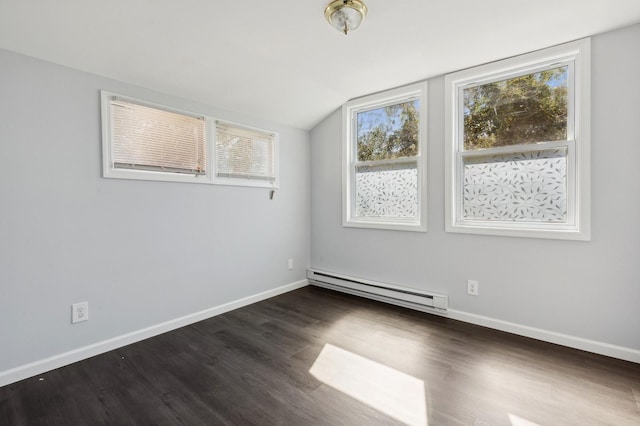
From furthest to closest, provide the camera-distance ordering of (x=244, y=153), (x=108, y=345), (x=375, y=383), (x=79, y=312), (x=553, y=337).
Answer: (x=244, y=153) → (x=553, y=337) → (x=108, y=345) → (x=79, y=312) → (x=375, y=383)

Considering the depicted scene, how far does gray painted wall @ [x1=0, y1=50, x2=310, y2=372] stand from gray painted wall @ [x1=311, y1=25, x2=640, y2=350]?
2.04 metres

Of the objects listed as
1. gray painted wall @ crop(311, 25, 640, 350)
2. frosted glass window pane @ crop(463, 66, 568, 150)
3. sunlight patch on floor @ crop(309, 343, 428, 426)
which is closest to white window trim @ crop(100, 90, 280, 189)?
gray painted wall @ crop(311, 25, 640, 350)

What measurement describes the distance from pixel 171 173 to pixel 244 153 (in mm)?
827

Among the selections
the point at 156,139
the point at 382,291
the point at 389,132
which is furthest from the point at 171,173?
the point at 382,291

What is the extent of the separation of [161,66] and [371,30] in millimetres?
1618

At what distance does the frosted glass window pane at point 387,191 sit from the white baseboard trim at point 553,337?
110 cm

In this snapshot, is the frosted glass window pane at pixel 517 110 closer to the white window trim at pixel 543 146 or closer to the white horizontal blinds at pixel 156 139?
the white window trim at pixel 543 146

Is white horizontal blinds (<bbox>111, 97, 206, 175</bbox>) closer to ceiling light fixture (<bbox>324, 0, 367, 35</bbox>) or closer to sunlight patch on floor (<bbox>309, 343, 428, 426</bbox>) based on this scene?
ceiling light fixture (<bbox>324, 0, 367, 35</bbox>)

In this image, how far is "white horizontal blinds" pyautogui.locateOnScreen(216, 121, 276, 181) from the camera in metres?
2.99

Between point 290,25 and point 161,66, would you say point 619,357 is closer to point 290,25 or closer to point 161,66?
point 290,25

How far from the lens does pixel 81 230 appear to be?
212cm

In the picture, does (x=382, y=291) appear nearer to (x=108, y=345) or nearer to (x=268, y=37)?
(x=108, y=345)

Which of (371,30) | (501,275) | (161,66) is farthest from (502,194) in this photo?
(161,66)

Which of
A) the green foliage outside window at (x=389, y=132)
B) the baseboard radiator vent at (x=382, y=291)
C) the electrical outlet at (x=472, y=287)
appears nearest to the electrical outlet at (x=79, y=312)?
the baseboard radiator vent at (x=382, y=291)
